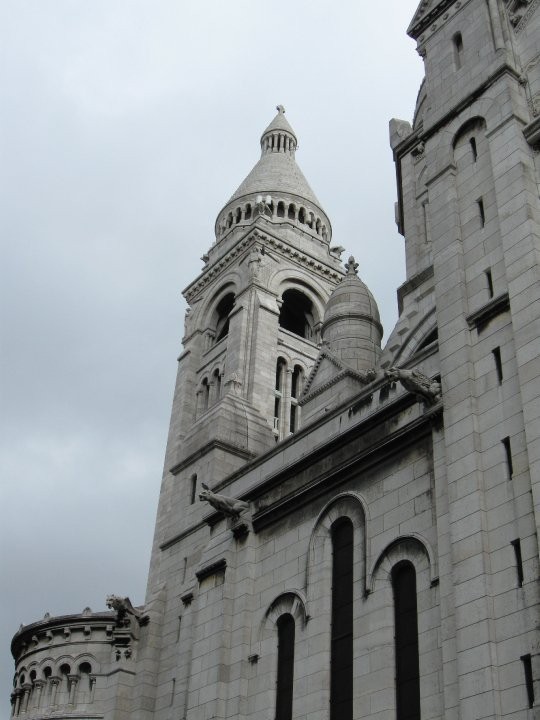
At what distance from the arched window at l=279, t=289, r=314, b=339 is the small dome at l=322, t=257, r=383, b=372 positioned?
25293 mm

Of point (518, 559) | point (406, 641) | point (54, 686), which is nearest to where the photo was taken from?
point (518, 559)

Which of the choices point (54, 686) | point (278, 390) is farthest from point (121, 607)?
point (278, 390)

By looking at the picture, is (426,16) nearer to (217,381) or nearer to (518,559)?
(518,559)

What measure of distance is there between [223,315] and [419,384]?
44.6 m

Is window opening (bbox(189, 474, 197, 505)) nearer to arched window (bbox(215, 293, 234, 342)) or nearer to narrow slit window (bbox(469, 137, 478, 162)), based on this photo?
narrow slit window (bbox(469, 137, 478, 162))

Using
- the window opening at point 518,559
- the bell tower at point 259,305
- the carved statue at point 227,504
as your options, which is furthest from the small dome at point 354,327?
the window opening at point 518,559

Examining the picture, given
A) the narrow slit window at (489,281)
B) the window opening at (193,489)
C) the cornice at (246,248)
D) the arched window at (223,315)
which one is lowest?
the narrow slit window at (489,281)

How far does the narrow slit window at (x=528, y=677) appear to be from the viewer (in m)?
16.8

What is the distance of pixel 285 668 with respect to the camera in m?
24.8

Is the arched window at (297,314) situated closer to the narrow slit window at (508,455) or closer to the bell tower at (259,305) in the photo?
the bell tower at (259,305)

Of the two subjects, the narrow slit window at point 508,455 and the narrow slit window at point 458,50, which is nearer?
the narrow slit window at point 508,455

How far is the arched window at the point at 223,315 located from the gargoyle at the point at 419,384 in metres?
42.4

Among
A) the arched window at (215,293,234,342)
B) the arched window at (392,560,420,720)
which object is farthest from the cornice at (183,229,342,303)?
the arched window at (392,560,420,720)

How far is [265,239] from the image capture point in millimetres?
64875
